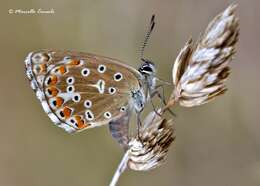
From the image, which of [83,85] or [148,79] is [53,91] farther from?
[148,79]

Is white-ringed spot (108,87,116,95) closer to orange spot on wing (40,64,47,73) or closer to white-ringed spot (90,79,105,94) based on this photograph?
white-ringed spot (90,79,105,94)

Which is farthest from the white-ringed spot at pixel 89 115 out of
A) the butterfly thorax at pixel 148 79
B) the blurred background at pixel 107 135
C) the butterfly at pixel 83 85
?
the blurred background at pixel 107 135

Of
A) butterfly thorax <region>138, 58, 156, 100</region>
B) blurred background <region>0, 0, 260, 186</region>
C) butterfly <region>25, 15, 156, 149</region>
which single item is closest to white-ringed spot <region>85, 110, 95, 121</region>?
butterfly <region>25, 15, 156, 149</region>

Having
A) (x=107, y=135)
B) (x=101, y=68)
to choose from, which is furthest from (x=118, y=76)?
(x=107, y=135)

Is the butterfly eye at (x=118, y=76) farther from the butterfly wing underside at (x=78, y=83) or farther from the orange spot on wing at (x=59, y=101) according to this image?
the orange spot on wing at (x=59, y=101)
